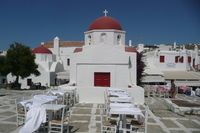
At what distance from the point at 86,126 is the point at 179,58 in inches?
920

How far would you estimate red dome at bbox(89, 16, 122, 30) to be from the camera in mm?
16406

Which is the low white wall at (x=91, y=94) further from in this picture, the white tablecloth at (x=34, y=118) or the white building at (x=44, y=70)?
the white building at (x=44, y=70)

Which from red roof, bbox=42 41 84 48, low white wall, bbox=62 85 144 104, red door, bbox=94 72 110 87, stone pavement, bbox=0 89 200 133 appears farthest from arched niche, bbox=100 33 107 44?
Result: red roof, bbox=42 41 84 48

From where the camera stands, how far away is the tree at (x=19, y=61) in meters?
21.2

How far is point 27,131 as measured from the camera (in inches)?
212

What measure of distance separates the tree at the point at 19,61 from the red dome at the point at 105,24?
10.3 meters

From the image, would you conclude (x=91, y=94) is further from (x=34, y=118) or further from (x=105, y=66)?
(x=34, y=118)

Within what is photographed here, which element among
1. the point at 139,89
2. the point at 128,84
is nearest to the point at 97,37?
the point at 128,84

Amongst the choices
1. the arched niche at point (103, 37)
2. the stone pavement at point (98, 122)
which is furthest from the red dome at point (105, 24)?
the stone pavement at point (98, 122)

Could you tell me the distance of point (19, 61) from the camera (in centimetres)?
2147

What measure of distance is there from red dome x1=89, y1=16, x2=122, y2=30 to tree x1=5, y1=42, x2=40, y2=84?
404 inches

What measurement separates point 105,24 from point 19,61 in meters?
12.4

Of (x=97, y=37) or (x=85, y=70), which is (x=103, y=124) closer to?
(x=85, y=70)

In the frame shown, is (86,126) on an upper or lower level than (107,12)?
lower
